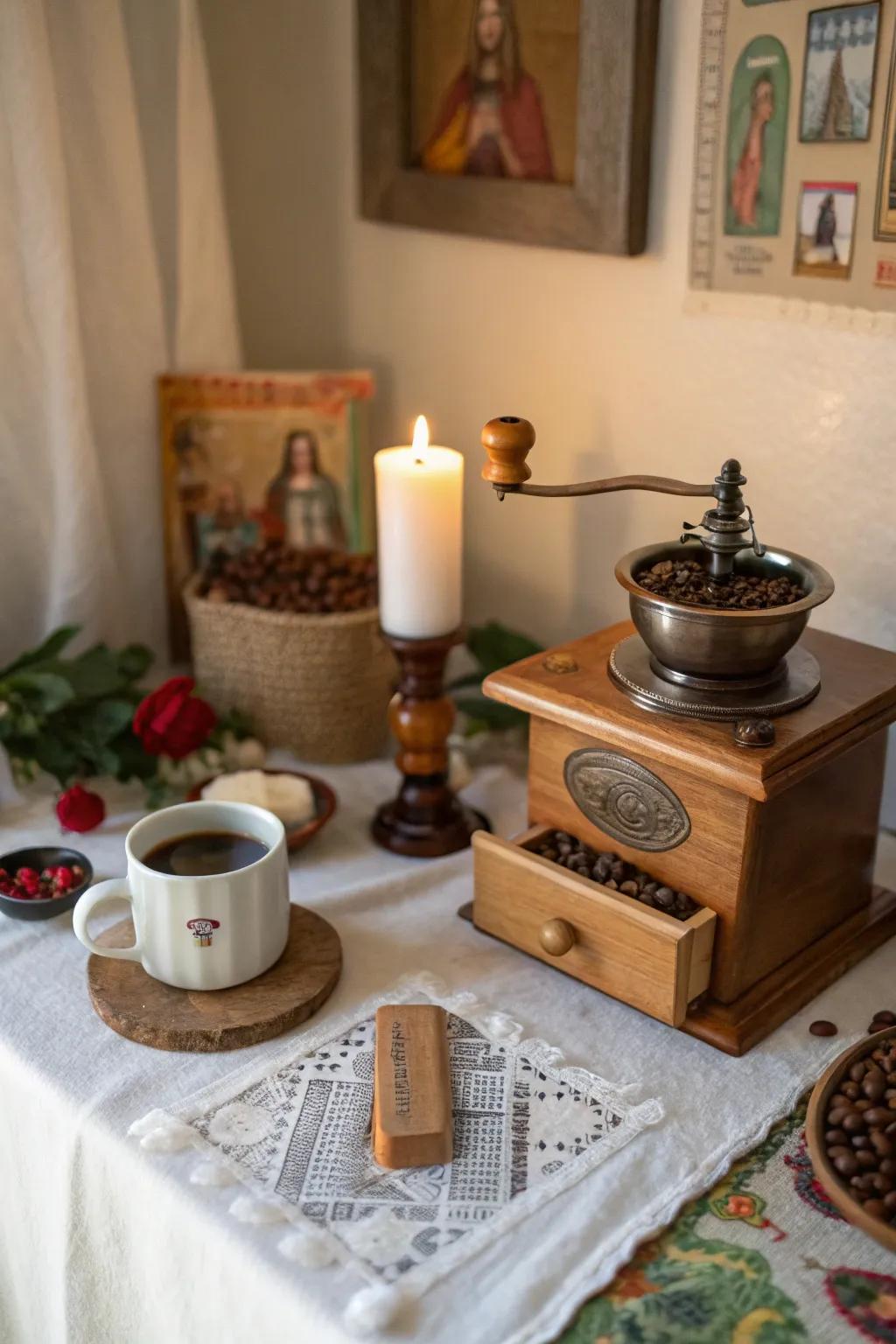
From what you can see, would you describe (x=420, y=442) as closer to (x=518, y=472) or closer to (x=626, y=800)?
(x=518, y=472)

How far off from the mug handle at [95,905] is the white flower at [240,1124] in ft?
0.41

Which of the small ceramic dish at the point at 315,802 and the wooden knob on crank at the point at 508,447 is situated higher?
the wooden knob on crank at the point at 508,447

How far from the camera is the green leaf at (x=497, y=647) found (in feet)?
3.94

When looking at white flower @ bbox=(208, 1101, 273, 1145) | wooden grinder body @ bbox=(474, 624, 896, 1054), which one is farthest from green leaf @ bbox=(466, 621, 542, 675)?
white flower @ bbox=(208, 1101, 273, 1145)

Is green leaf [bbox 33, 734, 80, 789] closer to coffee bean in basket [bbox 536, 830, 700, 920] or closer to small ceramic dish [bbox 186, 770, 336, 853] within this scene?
small ceramic dish [bbox 186, 770, 336, 853]

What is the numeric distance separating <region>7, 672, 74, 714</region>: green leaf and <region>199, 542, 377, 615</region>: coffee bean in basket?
16cm

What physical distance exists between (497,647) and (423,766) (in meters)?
0.22

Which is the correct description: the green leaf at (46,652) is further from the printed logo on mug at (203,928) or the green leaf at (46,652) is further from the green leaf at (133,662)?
the printed logo on mug at (203,928)

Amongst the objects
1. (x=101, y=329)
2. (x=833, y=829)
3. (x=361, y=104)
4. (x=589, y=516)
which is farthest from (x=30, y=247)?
(x=833, y=829)

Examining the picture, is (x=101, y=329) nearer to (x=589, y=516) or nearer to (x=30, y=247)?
(x=30, y=247)

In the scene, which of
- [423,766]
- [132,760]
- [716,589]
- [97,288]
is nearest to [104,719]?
[132,760]

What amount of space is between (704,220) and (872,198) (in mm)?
142

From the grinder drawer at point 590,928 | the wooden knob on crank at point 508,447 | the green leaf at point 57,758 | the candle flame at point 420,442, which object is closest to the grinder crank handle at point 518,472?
the wooden knob on crank at point 508,447

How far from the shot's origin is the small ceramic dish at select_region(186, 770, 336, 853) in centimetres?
99
